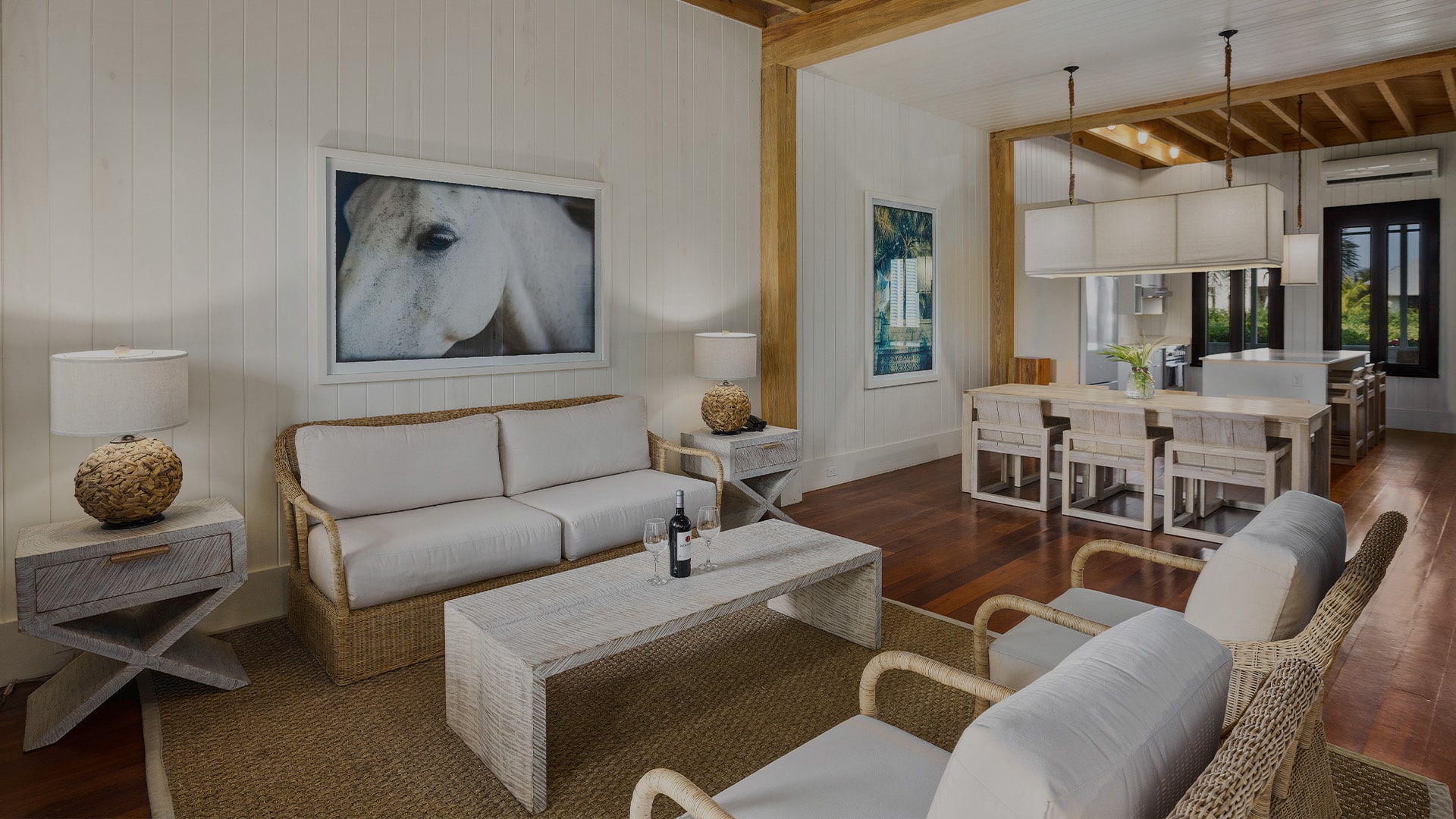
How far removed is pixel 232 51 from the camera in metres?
3.34

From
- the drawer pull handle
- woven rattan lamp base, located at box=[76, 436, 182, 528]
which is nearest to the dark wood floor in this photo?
the drawer pull handle

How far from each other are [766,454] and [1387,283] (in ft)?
26.4

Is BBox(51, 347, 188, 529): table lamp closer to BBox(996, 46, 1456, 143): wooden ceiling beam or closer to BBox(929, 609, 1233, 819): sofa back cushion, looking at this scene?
BBox(929, 609, 1233, 819): sofa back cushion

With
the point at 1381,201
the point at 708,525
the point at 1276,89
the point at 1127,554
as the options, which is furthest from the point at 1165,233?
the point at 1381,201

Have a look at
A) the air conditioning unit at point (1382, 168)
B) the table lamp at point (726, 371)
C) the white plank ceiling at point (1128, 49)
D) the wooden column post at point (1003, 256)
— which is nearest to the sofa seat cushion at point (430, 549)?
the table lamp at point (726, 371)

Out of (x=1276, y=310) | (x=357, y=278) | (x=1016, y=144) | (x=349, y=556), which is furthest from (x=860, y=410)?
(x=1276, y=310)

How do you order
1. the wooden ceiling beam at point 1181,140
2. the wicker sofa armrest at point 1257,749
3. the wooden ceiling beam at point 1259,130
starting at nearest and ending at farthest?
the wicker sofa armrest at point 1257,749
the wooden ceiling beam at point 1259,130
the wooden ceiling beam at point 1181,140

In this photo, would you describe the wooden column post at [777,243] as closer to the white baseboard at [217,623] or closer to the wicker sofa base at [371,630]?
the wicker sofa base at [371,630]

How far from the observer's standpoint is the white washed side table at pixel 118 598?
8.34ft

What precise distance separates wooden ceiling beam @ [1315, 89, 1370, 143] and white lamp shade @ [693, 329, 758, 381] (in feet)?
16.9

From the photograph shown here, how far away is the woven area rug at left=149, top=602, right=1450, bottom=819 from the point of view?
7.33 feet

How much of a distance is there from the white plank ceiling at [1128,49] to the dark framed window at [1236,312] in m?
4.27

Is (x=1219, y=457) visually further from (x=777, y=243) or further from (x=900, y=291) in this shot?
(x=777, y=243)

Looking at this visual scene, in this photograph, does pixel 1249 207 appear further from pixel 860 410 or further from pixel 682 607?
pixel 682 607
